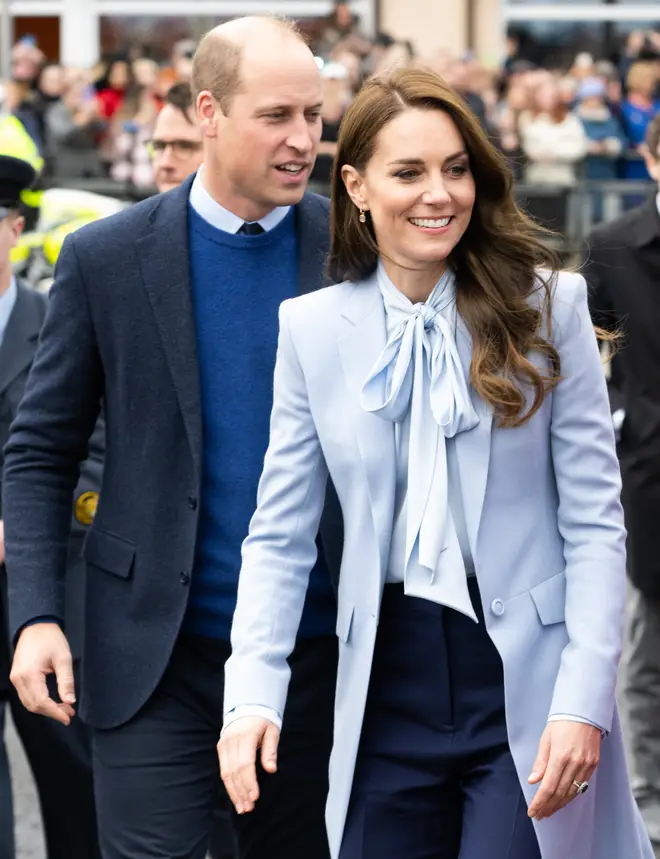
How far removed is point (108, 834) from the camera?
375 centimetres

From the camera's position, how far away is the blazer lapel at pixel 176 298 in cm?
370

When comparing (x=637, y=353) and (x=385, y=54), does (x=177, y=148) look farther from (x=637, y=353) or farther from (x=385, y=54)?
(x=385, y=54)

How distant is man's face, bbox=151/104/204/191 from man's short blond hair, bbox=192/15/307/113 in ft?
5.70

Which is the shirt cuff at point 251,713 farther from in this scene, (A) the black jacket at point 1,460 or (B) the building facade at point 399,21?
(B) the building facade at point 399,21

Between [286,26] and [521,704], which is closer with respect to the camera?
[521,704]

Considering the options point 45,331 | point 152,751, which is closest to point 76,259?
point 45,331

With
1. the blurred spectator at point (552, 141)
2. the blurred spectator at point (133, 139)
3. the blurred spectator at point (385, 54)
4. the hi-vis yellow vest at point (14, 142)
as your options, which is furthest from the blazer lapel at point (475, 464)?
the blurred spectator at point (385, 54)

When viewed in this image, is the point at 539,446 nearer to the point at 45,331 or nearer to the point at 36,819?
the point at 45,331

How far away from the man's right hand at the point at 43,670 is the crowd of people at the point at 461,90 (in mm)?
11584

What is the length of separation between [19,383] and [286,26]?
1321 mm

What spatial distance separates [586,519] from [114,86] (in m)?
16.4

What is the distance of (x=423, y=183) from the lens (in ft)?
10.2

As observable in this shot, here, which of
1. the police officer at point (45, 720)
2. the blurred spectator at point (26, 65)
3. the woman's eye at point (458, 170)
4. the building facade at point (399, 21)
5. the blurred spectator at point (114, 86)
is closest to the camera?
the woman's eye at point (458, 170)

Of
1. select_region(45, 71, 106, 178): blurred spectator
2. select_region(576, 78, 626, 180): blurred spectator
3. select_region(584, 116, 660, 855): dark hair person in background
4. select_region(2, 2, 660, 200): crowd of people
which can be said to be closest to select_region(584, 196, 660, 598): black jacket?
select_region(584, 116, 660, 855): dark hair person in background
